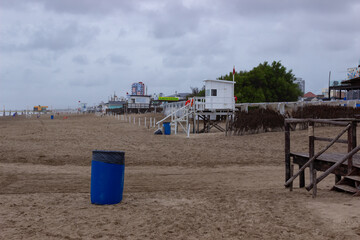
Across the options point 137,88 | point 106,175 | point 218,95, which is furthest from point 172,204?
point 137,88

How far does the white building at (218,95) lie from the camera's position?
89.5ft

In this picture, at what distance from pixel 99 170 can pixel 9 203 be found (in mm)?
1823

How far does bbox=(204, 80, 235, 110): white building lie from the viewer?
89.5 ft

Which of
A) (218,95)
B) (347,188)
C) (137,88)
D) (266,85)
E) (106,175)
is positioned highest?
(137,88)

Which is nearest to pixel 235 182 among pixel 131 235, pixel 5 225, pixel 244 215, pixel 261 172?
pixel 261 172

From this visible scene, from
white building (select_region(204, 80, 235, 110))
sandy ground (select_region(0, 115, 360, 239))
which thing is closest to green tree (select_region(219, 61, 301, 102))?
white building (select_region(204, 80, 235, 110))

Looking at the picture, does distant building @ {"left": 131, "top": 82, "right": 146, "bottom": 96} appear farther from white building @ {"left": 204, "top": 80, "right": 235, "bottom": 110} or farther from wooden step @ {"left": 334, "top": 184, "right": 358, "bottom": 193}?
wooden step @ {"left": 334, "top": 184, "right": 358, "bottom": 193}

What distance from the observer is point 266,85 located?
4862cm

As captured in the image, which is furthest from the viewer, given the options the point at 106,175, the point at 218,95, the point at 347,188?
the point at 218,95

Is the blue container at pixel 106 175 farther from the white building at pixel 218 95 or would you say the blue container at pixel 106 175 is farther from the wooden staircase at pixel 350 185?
the white building at pixel 218 95

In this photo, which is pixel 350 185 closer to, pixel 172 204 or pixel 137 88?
pixel 172 204

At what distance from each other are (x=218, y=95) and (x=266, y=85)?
915 inches

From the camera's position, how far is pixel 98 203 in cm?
601

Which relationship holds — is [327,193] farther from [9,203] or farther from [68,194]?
[9,203]
